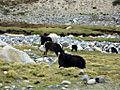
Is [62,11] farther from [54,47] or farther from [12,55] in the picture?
[12,55]

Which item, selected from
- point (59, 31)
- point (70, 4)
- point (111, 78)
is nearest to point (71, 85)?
point (111, 78)

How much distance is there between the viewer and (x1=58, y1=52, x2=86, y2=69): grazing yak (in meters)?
21.1

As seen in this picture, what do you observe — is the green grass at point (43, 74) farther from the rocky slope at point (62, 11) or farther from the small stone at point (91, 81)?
the rocky slope at point (62, 11)

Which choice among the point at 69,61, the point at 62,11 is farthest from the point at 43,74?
the point at 62,11

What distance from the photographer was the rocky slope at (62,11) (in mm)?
89062

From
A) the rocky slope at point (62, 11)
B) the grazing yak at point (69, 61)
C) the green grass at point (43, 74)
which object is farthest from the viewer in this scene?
the rocky slope at point (62, 11)

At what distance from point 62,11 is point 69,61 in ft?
259

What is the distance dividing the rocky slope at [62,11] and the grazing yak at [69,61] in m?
63.4

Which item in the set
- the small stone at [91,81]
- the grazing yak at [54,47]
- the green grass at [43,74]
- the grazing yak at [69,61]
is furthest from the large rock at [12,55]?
the small stone at [91,81]

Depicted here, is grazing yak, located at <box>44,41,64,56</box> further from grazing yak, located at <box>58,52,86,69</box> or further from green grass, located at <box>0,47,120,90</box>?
green grass, located at <box>0,47,120,90</box>

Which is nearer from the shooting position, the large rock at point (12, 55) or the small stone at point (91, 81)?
the small stone at point (91, 81)

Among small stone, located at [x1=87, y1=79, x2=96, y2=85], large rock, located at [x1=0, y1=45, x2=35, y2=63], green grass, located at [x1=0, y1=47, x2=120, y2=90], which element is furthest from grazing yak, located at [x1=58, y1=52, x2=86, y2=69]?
small stone, located at [x1=87, y1=79, x2=96, y2=85]

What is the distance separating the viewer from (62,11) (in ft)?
328

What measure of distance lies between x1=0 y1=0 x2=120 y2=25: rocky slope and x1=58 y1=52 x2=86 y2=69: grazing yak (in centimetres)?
6336
